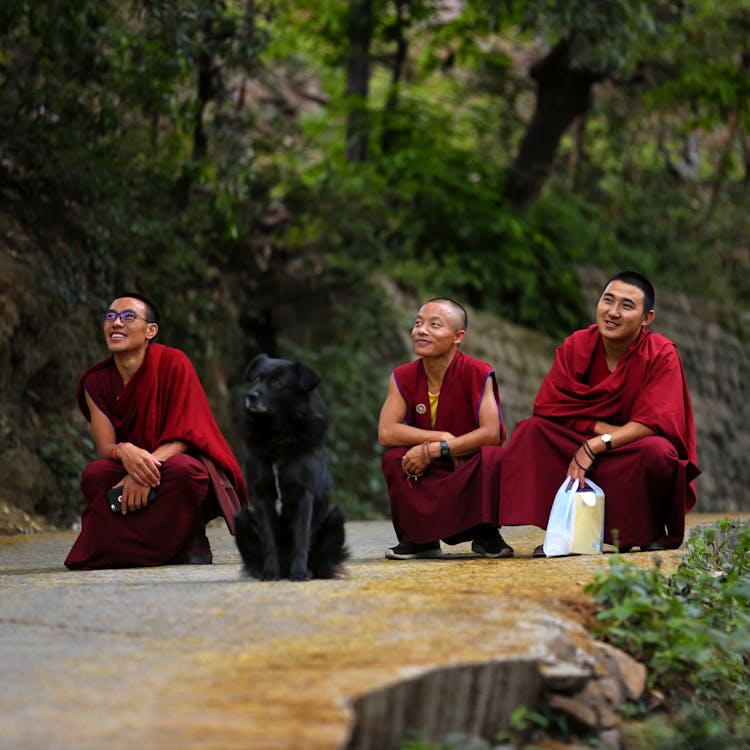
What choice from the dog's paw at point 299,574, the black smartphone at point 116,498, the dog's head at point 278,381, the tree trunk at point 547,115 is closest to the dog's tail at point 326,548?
the dog's paw at point 299,574

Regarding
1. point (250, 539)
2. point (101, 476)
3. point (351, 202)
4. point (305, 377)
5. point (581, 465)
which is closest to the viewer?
point (305, 377)

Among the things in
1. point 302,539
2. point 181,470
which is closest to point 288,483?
point 302,539

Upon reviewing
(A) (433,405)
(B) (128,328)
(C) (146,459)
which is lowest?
(C) (146,459)

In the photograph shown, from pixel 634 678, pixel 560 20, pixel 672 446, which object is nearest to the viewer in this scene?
pixel 634 678

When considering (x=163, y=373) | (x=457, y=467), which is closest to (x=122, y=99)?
(x=163, y=373)

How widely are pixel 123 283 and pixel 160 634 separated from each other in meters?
7.52

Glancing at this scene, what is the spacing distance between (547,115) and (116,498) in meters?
9.89

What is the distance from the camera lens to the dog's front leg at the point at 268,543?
5.25 metres

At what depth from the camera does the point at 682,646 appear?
4676mm

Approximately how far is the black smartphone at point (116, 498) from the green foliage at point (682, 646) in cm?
251

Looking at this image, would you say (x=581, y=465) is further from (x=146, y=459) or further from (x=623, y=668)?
(x=146, y=459)

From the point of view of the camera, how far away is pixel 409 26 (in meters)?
14.7

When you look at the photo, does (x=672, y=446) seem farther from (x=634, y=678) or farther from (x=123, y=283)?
(x=123, y=283)

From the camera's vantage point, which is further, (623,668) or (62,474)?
(62,474)
